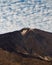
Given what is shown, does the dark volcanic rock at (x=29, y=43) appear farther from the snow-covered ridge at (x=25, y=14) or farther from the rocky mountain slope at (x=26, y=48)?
the snow-covered ridge at (x=25, y=14)

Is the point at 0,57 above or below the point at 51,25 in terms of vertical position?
above

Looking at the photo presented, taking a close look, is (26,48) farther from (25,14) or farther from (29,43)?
(25,14)

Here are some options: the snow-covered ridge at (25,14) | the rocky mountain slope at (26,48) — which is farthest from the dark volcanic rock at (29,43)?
the snow-covered ridge at (25,14)

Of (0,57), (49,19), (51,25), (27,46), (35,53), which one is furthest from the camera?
(49,19)

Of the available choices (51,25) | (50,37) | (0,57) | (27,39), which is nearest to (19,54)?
(0,57)

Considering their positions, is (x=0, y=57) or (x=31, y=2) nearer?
(x=0, y=57)

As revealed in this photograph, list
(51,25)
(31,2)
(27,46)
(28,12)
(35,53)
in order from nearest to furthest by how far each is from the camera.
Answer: (35,53), (27,46), (51,25), (28,12), (31,2)

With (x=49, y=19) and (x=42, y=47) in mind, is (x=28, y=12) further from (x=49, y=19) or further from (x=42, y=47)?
(x=42, y=47)
